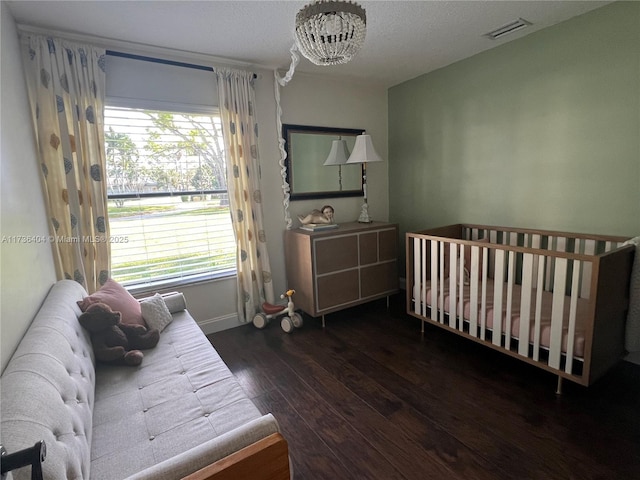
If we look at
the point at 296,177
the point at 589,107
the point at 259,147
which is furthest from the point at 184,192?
the point at 589,107

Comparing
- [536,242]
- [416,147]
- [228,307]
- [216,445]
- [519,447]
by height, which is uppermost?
[416,147]

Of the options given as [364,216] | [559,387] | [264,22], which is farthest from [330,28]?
[364,216]

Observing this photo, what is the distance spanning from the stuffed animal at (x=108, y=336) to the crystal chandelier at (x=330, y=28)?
5.27ft

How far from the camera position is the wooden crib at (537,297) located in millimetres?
1787

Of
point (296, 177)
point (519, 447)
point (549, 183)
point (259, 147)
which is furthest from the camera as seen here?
point (296, 177)

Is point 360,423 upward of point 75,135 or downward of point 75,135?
downward

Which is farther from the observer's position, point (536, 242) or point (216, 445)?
point (536, 242)

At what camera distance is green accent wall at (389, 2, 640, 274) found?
215 cm

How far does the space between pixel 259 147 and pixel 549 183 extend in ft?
8.02

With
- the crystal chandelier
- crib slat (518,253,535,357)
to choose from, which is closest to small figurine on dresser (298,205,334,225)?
crib slat (518,253,535,357)

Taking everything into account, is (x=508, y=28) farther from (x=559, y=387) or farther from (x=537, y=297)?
(x=559, y=387)

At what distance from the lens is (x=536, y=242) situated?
102 inches

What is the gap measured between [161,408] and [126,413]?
13cm

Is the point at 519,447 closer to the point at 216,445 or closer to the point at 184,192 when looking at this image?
the point at 216,445
